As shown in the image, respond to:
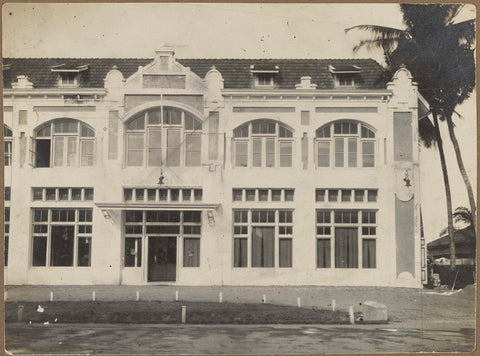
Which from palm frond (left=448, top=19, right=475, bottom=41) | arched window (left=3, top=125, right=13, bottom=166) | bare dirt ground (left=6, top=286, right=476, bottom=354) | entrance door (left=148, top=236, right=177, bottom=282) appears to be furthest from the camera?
entrance door (left=148, top=236, right=177, bottom=282)

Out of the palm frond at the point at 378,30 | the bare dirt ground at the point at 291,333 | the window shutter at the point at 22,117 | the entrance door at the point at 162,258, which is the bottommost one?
the bare dirt ground at the point at 291,333

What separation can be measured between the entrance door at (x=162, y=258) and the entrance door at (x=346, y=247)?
2962 mm

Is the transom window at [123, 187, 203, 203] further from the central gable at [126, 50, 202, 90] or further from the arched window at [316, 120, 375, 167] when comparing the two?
the arched window at [316, 120, 375, 167]

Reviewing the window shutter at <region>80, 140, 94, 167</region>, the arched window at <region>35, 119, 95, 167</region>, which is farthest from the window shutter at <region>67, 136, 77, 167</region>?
the window shutter at <region>80, 140, 94, 167</region>

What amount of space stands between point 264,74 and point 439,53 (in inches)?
122

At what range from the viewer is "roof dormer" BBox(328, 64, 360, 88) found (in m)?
11.0

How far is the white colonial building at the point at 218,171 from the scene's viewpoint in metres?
10.9

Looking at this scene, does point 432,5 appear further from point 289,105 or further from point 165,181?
point 165,181

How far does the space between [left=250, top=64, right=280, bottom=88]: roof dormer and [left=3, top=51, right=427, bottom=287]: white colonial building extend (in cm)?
3

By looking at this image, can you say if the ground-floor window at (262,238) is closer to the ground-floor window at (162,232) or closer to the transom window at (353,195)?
the ground-floor window at (162,232)

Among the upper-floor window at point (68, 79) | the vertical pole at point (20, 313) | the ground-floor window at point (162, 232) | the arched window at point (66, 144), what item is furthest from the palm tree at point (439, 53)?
the vertical pole at point (20, 313)

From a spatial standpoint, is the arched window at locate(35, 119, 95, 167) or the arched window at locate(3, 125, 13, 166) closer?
the arched window at locate(3, 125, 13, 166)

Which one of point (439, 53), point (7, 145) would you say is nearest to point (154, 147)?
point (7, 145)

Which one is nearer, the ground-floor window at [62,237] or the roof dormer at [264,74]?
the ground-floor window at [62,237]
